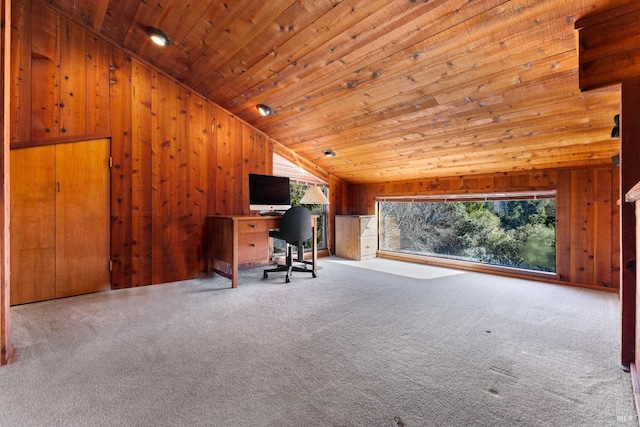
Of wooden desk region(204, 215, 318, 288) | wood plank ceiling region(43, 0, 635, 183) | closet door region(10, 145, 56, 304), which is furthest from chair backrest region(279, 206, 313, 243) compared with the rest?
closet door region(10, 145, 56, 304)

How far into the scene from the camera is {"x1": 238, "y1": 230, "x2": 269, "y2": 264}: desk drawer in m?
3.34

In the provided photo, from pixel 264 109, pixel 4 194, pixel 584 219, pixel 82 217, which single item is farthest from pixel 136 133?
pixel 584 219

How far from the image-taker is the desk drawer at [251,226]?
3.18m

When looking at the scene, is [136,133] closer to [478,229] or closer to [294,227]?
[294,227]

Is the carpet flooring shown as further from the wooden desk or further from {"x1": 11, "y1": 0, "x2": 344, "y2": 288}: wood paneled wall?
{"x1": 11, "y1": 0, "x2": 344, "y2": 288}: wood paneled wall

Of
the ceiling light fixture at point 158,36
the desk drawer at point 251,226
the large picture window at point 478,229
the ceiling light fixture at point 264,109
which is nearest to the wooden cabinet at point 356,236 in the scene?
the large picture window at point 478,229

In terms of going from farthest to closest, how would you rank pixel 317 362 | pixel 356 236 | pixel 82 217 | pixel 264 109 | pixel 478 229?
1. pixel 356 236
2. pixel 478 229
3. pixel 264 109
4. pixel 82 217
5. pixel 317 362

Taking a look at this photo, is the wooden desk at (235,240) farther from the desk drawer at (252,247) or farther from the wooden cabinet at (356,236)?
the wooden cabinet at (356,236)

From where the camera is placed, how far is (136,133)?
310cm

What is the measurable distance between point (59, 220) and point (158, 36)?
192 cm

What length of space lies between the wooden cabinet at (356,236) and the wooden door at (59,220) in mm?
3383

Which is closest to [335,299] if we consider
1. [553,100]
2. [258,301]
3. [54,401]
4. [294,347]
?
[258,301]

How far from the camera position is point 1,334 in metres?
1.55

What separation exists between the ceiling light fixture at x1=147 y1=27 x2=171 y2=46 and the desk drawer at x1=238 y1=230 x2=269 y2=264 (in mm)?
1990
